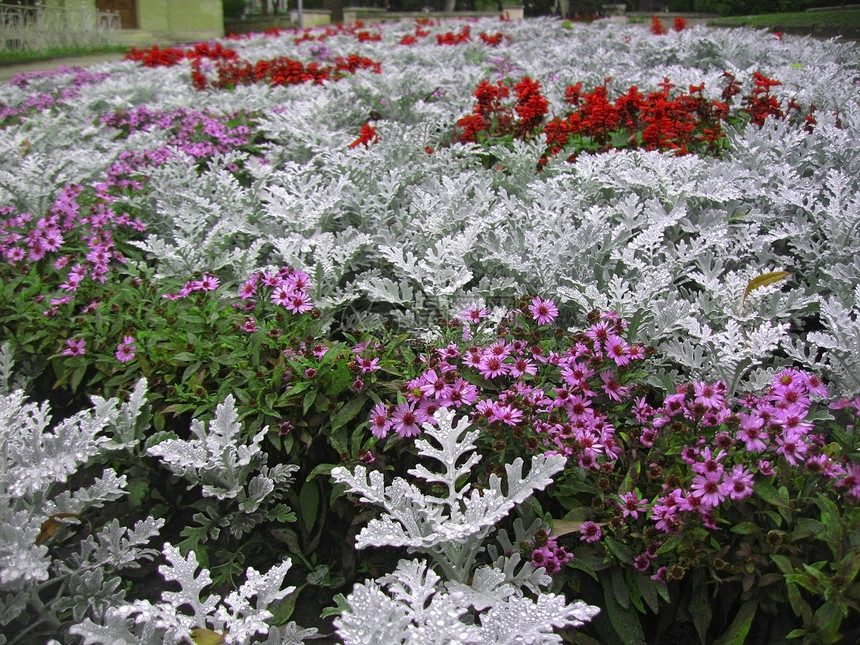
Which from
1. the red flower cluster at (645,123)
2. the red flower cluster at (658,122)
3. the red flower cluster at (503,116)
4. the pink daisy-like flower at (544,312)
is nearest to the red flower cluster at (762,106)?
the red flower cluster at (658,122)

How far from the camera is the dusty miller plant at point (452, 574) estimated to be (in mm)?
1485

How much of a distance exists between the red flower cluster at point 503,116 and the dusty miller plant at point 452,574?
2.91 meters

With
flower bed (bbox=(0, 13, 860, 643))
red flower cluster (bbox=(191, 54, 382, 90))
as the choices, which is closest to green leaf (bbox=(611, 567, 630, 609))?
flower bed (bbox=(0, 13, 860, 643))

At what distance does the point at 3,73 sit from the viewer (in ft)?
31.6

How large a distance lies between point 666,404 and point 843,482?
1.56 ft

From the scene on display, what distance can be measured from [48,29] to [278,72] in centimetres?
843

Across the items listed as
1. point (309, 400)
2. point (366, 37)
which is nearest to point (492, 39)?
point (366, 37)

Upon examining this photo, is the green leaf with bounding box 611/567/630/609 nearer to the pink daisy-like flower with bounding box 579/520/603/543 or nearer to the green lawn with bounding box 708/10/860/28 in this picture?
the pink daisy-like flower with bounding box 579/520/603/543

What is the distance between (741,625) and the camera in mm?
1650

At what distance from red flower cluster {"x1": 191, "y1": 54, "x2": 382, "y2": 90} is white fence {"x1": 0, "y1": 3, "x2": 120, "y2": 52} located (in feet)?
17.7

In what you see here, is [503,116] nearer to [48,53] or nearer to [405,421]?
[405,421]

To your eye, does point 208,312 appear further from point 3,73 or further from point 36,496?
point 3,73

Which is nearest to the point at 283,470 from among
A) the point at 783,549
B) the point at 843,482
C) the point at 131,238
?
the point at 783,549

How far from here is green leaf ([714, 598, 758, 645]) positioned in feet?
5.39
